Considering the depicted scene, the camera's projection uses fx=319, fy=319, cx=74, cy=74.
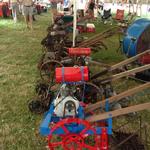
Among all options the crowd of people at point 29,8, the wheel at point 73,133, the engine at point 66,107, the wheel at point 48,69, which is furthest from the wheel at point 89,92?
the crowd of people at point 29,8

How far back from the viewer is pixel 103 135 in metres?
3.79

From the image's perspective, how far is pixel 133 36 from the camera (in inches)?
327

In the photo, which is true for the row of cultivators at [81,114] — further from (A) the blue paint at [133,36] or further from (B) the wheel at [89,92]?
(A) the blue paint at [133,36]

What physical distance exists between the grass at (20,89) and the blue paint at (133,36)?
1000 mm

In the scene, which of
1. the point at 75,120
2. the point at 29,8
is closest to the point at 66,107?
the point at 75,120

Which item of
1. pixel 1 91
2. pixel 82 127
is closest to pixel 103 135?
pixel 82 127

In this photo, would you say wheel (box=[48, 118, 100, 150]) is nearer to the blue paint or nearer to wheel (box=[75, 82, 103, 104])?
Answer: wheel (box=[75, 82, 103, 104])

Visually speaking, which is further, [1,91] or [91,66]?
[91,66]

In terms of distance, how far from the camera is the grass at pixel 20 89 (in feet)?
14.9

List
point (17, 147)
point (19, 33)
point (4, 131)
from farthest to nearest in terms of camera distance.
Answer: point (19, 33)
point (4, 131)
point (17, 147)

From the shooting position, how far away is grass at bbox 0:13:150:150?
4.53m

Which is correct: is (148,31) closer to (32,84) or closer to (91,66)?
(91,66)

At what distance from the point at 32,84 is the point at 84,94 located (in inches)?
74.2

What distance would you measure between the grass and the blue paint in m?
1.00
